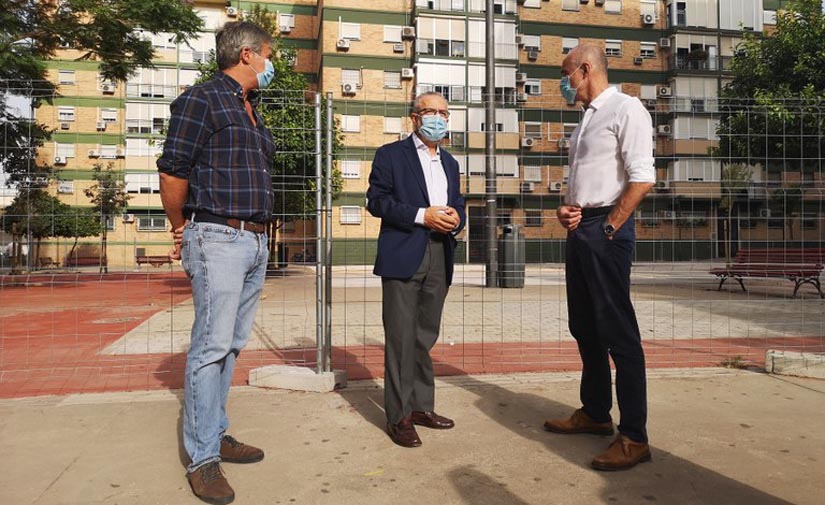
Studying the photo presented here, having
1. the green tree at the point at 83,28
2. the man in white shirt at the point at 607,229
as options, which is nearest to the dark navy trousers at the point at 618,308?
the man in white shirt at the point at 607,229

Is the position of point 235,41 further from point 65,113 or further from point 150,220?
point 65,113

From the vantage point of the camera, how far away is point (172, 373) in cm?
509

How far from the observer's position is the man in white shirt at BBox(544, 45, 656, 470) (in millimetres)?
2883

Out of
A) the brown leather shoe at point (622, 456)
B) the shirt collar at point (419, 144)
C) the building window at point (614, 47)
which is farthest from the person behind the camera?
the building window at point (614, 47)

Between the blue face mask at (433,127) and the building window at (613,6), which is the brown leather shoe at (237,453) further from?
the building window at (613,6)

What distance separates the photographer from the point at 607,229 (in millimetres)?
2934

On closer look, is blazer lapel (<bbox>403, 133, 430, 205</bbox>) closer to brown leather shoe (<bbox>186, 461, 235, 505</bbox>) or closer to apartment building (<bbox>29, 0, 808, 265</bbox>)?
brown leather shoe (<bbox>186, 461, 235, 505</bbox>)

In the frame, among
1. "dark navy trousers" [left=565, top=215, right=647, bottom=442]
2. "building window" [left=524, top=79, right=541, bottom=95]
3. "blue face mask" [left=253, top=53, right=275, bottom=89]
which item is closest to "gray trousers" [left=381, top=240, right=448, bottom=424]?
"dark navy trousers" [left=565, top=215, right=647, bottom=442]

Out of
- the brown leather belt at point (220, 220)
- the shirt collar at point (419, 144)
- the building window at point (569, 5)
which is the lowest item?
the brown leather belt at point (220, 220)

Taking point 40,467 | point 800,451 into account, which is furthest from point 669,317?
point 40,467

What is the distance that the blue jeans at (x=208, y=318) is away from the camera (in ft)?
8.64

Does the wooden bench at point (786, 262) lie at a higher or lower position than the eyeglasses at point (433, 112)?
lower

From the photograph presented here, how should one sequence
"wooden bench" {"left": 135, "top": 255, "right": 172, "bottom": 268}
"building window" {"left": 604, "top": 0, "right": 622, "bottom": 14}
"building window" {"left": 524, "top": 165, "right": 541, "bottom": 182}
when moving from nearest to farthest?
"wooden bench" {"left": 135, "top": 255, "right": 172, "bottom": 268}, "building window" {"left": 524, "top": 165, "right": 541, "bottom": 182}, "building window" {"left": 604, "top": 0, "right": 622, "bottom": 14}

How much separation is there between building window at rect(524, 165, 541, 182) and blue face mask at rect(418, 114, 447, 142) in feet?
8.58
